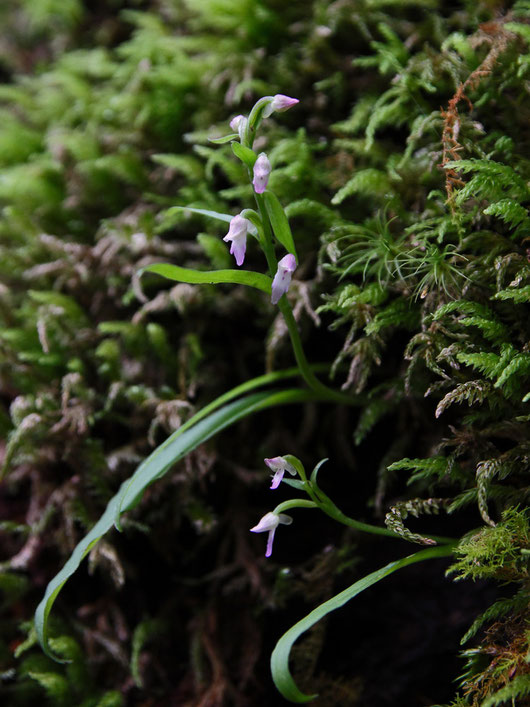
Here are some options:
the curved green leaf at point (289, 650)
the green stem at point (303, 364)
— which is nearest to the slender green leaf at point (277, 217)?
the green stem at point (303, 364)

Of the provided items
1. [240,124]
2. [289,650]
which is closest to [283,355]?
[240,124]

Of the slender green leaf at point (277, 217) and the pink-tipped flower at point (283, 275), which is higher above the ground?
the slender green leaf at point (277, 217)

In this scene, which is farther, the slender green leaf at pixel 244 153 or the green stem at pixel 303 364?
the green stem at pixel 303 364

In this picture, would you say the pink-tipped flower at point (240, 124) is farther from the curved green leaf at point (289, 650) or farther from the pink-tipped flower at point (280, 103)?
the curved green leaf at point (289, 650)

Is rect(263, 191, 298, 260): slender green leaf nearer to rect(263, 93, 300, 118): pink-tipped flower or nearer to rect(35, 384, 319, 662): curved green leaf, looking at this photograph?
rect(263, 93, 300, 118): pink-tipped flower

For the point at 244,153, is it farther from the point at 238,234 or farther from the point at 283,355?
the point at 283,355
